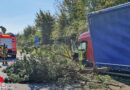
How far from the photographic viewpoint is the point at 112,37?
244 inches

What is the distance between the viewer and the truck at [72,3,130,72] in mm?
5738

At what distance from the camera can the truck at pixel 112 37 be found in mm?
5738

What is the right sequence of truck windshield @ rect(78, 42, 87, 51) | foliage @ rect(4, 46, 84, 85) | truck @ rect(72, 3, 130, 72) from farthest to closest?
truck windshield @ rect(78, 42, 87, 51) → foliage @ rect(4, 46, 84, 85) → truck @ rect(72, 3, 130, 72)

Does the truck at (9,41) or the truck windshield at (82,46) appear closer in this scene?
the truck windshield at (82,46)

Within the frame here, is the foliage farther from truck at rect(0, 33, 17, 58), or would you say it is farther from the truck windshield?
truck at rect(0, 33, 17, 58)

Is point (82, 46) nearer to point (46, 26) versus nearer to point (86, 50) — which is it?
point (86, 50)

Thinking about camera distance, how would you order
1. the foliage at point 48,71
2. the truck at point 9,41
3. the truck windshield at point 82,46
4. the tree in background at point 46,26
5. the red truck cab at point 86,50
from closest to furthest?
1. the foliage at point 48,71
2. the red truck cab at point 86,50
3. the truck windshield at point 82,46
4. the truck at point 9,41
5. the tree in background at point 46,26

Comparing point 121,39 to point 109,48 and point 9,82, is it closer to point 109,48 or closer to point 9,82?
point 109,48

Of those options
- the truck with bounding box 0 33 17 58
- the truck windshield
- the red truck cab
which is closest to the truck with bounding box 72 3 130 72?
the red truck cab

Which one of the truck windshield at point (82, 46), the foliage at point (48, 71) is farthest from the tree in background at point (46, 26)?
the foliage at point (48, 71)

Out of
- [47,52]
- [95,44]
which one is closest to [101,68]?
[95,44]

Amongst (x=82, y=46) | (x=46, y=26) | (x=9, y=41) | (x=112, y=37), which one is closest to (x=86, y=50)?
(x=82, y=46)

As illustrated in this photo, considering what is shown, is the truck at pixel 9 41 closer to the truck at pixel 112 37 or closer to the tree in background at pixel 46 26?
the tree in background at pixel 46 26

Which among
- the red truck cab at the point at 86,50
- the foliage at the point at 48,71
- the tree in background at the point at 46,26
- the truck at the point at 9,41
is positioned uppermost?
the tree in background at the point at 46,26
